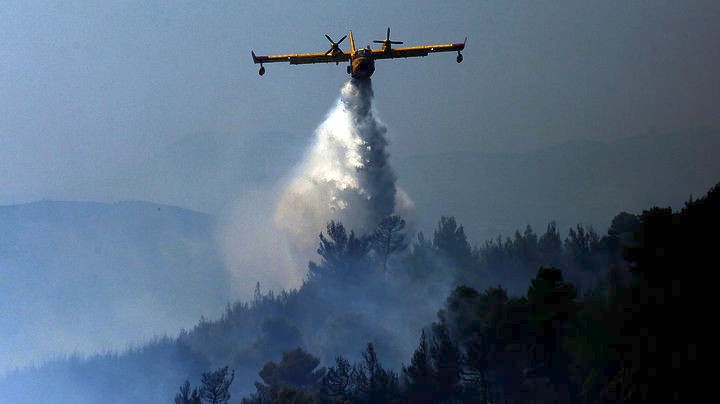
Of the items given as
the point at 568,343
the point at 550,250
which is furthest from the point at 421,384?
the point at 550,250

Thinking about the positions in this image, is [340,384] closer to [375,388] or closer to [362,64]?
[375,388]

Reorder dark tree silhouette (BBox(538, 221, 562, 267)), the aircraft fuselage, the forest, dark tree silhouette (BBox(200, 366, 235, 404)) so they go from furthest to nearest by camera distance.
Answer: dark tree silhouette (BBox(538, 221, 562, 267)) < the aircraft fuselage < dark tree silhouette (BBox(200, 366, 235, 404)) < the forest

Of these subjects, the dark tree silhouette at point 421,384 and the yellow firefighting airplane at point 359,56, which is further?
the yellow firefighting airplane at point 359,56

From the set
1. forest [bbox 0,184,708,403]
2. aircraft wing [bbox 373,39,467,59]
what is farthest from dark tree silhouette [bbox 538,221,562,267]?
aircraft wing [bbox 373,39,467,59]

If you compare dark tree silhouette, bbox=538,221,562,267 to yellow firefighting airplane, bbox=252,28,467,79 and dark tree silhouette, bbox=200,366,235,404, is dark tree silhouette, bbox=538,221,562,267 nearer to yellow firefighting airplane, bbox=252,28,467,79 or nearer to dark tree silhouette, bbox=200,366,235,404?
yellow firefighting airplane, bbox=252,28,467,79

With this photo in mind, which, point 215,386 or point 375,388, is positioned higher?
point 215,386

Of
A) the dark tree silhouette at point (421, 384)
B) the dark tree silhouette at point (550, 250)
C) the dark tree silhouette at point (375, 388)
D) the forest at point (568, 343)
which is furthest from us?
the dark tree silhouette at point (550, 250)

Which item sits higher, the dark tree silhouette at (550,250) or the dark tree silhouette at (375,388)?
the dark tree silhouette at (550,250)

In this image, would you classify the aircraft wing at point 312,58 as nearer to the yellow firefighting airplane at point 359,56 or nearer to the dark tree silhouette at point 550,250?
the yellow firefighting airplane at point 359,56

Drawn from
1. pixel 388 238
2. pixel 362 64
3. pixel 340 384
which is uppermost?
pixel 388 238

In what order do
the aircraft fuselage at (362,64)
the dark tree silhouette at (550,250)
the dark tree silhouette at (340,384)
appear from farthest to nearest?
1. the dark tree silhouette at (550,250)
2. the aircraft fuselage at (362,64)
3. the dark tree silhouette at (340,384)

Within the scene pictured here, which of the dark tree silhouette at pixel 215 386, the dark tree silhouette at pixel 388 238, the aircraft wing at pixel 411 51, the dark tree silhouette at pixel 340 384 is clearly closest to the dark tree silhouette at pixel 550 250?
the dark tree silhouette at pixel 388 238

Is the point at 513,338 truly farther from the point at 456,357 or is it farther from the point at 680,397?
the point at 680,397

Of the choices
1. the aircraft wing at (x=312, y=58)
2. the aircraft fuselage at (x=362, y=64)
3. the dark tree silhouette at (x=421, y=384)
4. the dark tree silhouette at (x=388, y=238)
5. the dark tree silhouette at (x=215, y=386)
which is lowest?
the dark tree silhouette at (x=421, y=384)
